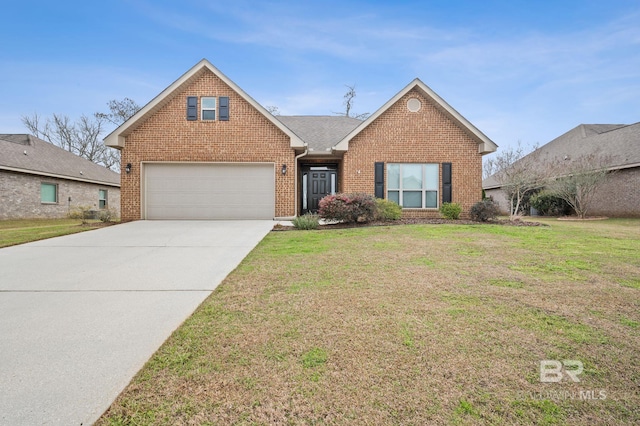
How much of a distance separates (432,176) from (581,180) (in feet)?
26.6

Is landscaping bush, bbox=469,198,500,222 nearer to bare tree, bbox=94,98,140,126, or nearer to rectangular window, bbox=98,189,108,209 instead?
rectangular window, bbox=98,189,108,209

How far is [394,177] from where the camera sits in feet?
44.5

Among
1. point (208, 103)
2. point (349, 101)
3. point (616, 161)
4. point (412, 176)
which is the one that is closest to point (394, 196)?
point (412, 176)

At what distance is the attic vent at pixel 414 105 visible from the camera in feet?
43.9

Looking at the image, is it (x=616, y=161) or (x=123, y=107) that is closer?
(x=616, y=161)

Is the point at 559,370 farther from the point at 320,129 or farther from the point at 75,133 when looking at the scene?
the point at 75,133

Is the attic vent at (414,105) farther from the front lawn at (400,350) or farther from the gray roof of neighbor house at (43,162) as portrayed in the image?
the gray roof of neighbor house at (43,162)

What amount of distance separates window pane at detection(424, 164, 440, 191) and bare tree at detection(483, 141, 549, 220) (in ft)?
12.5

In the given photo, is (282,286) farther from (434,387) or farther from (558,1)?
(558,1)

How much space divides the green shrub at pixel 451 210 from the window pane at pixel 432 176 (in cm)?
118

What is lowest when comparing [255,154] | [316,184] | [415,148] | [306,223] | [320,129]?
[306,223]

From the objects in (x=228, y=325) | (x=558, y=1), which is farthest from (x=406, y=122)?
(x=228, y=325)

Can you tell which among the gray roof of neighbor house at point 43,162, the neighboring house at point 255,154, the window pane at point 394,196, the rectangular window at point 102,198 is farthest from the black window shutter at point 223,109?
the rectangular window at point 102,198

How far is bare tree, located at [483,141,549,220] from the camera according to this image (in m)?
14.7
